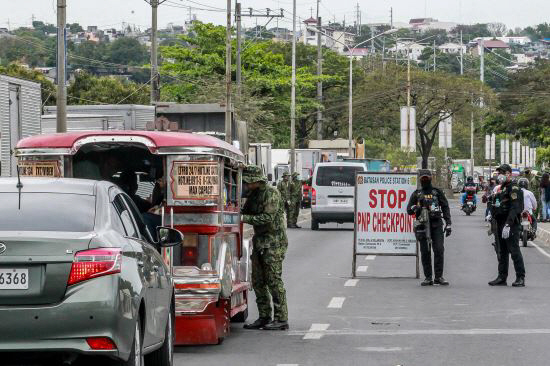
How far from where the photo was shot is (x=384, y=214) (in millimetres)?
23906

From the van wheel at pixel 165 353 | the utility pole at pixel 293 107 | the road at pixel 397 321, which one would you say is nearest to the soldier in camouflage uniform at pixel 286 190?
the road at pixel 397 321

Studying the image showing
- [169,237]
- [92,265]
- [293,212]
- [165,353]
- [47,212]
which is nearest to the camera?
[92,265]

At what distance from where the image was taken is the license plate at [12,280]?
8.75 m

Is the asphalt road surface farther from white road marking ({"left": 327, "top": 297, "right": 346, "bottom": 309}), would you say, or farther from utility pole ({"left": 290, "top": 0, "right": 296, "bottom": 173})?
utility pole ({"left": 290, "top": 0, "right": 296, "bottom": 173})

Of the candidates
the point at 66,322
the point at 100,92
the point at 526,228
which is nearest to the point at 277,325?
the point at 66,322

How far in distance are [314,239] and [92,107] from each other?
6.45 m

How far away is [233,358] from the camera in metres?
12.8

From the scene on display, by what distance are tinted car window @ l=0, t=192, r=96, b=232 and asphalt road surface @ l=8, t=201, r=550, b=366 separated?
11.1 ft

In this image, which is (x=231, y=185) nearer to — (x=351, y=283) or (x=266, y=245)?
(x=266, y=245)

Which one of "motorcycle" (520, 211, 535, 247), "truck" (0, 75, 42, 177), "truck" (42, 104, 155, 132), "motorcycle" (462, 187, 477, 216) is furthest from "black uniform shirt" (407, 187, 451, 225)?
"motorcycle" (462, 187, 477, 216)

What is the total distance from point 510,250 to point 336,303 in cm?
388

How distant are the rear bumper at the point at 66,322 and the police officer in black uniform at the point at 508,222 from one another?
13.0 metres

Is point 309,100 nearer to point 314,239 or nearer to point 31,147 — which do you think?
point 314,239

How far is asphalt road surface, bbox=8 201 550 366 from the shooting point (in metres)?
12.9
